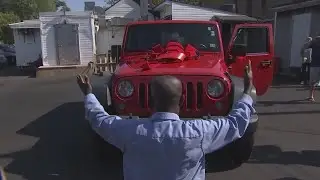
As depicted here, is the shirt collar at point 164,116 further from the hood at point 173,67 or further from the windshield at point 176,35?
Result: the windshield at point 176,35

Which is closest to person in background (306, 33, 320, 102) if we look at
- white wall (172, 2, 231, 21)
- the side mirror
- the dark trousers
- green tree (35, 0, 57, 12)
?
the dark trousers

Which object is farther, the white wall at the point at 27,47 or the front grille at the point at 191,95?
the white wall at the point at 27,47

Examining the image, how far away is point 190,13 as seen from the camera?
27.3 metres

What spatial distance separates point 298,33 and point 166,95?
1773cm

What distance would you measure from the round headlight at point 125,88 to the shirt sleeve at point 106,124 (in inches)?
131

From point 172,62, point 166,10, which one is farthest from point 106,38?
point 172,62

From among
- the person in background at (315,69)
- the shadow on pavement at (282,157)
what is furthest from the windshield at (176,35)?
the person in background at (315,69)

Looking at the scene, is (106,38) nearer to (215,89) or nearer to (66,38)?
(66,38)

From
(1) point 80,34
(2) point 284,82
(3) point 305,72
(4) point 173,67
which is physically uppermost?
(1) point 80,34

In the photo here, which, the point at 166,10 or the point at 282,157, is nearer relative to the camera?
the point at 282,157

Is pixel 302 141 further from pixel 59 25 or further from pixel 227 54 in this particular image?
pixel 59 25

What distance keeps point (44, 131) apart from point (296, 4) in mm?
Answer: 13551

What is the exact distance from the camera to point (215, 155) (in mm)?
7215

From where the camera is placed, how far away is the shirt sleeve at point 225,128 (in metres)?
2.73
